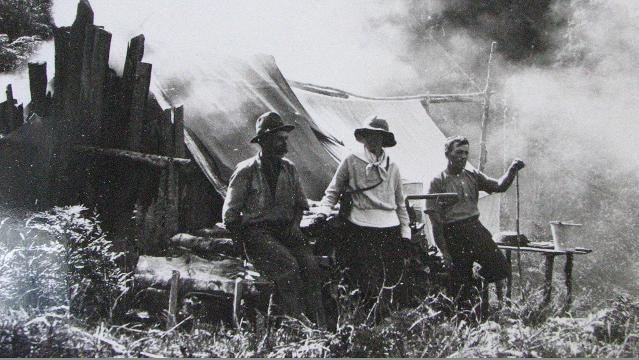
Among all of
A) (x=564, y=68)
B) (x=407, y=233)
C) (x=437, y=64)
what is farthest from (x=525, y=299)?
(x=437, y=64)

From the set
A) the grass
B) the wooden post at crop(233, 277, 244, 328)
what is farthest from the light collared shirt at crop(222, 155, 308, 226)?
the grass

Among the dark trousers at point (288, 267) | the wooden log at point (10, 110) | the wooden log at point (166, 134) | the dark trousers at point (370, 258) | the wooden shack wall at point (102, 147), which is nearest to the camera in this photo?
the dark trousers at point (288, 267)

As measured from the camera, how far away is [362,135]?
12.4 ft

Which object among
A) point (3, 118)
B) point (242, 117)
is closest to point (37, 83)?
point (3, 118)

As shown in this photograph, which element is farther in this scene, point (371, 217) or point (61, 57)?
point (61, 57)

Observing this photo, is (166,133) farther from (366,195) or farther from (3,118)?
(3,118)

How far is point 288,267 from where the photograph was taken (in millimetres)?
3248

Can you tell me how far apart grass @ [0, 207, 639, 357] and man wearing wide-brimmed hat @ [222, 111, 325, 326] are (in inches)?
10.8

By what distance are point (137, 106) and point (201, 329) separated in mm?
2377

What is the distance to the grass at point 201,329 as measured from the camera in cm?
259

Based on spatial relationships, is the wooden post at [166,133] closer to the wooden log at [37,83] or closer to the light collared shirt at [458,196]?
the wooden log at [37,83]

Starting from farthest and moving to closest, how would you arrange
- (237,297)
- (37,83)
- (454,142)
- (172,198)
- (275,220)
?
(37,83)
(172,198)
(454,142)
(275,220)
(237,297)

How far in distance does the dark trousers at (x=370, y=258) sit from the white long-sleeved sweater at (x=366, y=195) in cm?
7

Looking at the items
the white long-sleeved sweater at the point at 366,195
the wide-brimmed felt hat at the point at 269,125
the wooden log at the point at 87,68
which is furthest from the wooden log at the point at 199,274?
the wooden log at the point at 87,68
